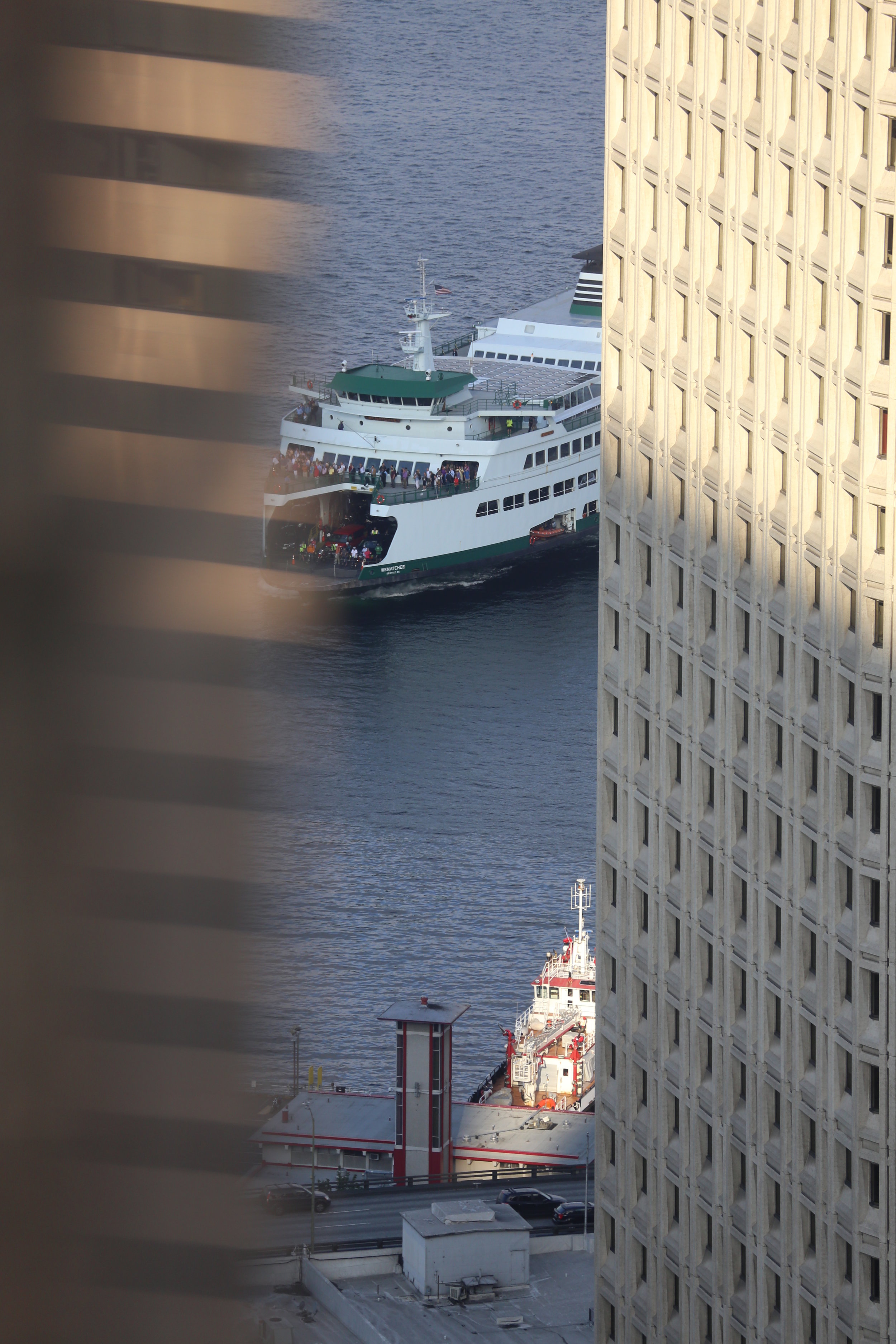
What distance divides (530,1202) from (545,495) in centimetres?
6324

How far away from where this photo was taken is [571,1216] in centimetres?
5962

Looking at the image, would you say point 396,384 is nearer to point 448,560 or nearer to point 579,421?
point 579,421

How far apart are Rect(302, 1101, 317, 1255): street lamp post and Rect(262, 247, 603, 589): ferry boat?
48.7m

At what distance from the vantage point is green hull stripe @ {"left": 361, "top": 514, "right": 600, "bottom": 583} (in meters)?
114

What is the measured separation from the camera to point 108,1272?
3.77 metres

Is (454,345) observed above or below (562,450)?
above

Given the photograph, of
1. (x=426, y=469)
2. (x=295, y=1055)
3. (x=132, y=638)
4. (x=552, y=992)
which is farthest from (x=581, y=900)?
(x=132, y=638)

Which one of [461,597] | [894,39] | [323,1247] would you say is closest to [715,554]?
[894,39]

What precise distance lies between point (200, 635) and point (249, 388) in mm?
372

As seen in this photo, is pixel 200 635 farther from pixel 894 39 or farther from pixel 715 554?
pixel 715 554

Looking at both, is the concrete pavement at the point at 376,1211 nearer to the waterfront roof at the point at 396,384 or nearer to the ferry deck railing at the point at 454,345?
the waterfront roof at the point at 396,384

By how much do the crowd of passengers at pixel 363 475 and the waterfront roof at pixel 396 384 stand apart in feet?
11.4

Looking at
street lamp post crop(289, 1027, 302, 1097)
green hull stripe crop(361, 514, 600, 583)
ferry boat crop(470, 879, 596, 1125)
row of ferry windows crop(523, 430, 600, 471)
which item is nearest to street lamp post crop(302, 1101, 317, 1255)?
street lamp post crop(289, 1027, 302, 1097)

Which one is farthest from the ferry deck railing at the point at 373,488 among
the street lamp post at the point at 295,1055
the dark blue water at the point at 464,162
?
the street lamp post at the point at 295,1055
